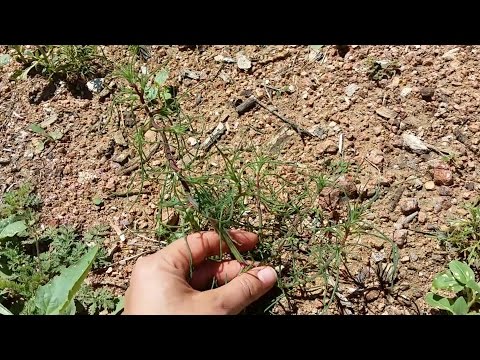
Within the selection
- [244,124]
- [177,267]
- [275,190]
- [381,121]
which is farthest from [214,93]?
[177,267]

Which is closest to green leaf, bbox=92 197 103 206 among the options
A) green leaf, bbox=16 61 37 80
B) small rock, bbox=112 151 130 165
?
small rock, bbox=112 151 130 165

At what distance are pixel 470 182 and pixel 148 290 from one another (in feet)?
4.02

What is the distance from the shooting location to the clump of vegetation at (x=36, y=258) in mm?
2002

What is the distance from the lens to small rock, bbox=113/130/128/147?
2.39 meters

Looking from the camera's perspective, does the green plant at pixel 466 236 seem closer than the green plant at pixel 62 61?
Yes

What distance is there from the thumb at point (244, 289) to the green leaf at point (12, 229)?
0.85 m

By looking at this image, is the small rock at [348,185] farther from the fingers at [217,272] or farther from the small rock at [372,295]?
the fingers at [217,272]

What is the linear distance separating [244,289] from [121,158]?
2.78 ft

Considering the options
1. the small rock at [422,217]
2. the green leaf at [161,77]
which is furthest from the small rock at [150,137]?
the small rock at [422,217]

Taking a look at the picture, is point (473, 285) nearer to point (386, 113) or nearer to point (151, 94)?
point (386, 113)

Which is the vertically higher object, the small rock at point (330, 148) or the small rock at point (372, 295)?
the small rock at point (330, 148)

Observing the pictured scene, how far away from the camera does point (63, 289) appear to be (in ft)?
6.35

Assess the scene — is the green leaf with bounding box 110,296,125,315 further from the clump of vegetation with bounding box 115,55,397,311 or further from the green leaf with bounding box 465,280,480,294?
the green leaf with bounding box 465,280,480,294

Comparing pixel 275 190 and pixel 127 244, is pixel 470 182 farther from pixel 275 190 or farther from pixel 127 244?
pixel 127 244
